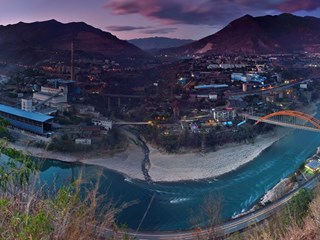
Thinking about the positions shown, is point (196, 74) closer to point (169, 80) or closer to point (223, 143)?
point (169, 80)

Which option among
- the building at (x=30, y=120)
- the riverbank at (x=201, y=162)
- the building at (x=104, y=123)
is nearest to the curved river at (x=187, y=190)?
the riverbank at (x=201, y=162)

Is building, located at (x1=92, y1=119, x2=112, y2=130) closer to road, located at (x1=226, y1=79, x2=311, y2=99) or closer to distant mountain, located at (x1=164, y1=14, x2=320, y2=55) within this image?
road, located at (x1=226, y1=79, x2=311, y2=99)

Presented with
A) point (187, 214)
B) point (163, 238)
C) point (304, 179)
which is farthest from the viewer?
point (304, 179)

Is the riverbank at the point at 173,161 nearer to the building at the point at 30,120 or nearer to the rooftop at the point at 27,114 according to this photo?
the building at the point at 30,120

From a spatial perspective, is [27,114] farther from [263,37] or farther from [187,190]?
[263,37]

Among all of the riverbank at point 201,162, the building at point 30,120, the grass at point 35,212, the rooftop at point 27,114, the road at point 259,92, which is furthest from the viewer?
the road at point 259,92

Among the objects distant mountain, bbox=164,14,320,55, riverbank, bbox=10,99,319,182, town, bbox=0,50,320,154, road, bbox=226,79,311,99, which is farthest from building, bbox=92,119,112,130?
distant mountain, bbox=164,14,320,55

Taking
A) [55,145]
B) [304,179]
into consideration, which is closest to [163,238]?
[304,179]
